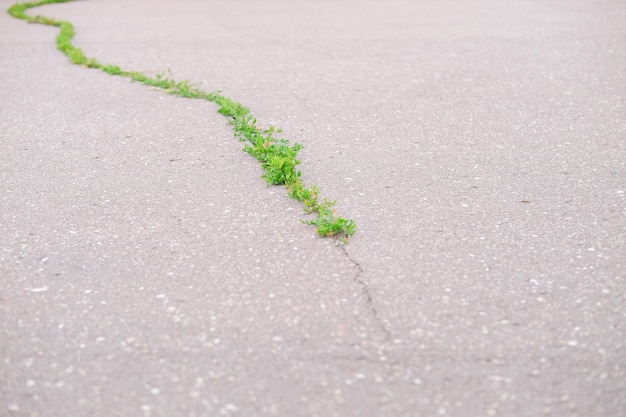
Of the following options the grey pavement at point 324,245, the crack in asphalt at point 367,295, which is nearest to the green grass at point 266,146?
the grey pavement at point 324,245

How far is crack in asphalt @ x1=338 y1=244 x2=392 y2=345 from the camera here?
11.5 ft

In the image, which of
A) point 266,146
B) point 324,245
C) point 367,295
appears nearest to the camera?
point 367,295

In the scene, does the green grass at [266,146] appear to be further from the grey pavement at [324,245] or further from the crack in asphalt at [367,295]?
the crack in asphalt at [367,295]

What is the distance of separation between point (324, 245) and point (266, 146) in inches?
66.5

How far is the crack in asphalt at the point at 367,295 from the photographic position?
349 centimetres

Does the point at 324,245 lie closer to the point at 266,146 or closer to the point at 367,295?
the point at 367,295

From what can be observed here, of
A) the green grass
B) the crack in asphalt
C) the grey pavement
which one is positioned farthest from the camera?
Answer: the green grass

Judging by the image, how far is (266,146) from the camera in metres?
5.84

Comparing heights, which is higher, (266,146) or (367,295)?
(266,146)

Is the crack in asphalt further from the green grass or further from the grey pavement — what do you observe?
the green grass

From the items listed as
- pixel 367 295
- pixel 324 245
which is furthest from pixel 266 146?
pixel 367 295

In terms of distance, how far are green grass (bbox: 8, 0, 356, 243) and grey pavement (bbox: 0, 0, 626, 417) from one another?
0.10 meters

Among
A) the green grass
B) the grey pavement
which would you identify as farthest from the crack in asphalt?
the green grass

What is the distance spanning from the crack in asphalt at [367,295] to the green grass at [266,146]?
0.20m
